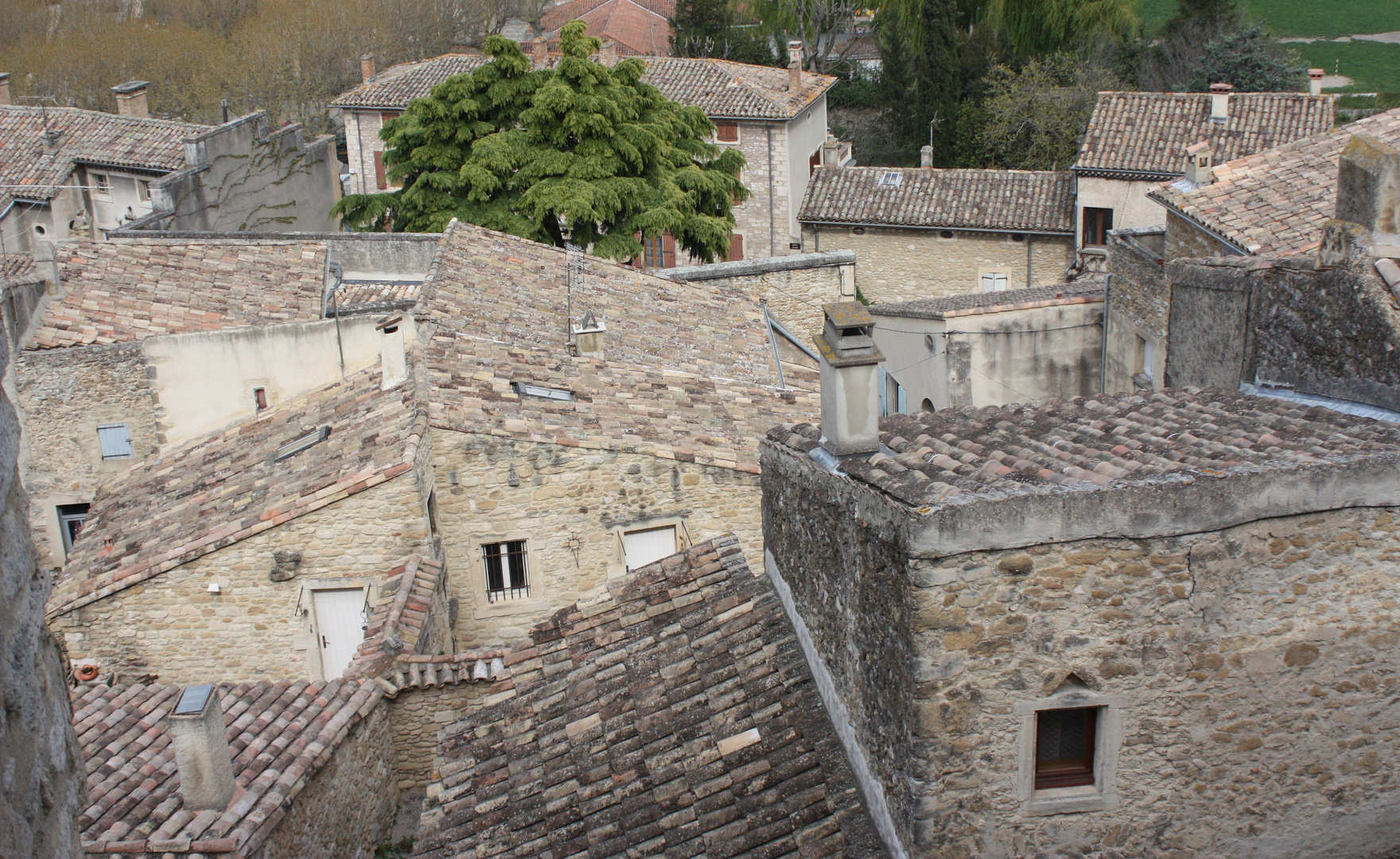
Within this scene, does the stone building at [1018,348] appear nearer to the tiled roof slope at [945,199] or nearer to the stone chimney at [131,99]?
the tiled roof slope at [945,199]

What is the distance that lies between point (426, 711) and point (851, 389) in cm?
632

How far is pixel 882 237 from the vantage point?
32344 mm

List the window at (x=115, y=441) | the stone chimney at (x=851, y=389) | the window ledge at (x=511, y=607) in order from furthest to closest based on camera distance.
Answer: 1. the window at (x=115, y=441)
2. the window ledge at (x=511, y=607)
3. the stone chimney at (x=851, y=389)

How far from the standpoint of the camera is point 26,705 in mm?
2412

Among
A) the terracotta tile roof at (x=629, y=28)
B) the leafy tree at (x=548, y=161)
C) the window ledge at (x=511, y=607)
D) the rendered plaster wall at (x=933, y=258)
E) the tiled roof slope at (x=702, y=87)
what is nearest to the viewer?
the window ledge at (x=511, y=607)

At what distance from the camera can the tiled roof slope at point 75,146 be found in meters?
31.2

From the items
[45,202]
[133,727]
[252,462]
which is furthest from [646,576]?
[45,202]

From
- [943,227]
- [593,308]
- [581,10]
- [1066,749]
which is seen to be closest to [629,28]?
[581,10]

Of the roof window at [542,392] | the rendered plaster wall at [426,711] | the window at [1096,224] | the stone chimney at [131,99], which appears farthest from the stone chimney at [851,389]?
the stone chimney at [131,99]

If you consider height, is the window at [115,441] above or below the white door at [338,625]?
above

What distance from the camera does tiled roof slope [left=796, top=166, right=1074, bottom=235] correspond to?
101 feet

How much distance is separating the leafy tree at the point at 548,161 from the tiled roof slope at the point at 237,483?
11.0 metres

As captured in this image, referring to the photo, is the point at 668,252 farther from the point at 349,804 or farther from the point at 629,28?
the point at 349,804

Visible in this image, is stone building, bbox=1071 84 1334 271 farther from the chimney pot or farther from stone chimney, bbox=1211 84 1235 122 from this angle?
the chimney pot
